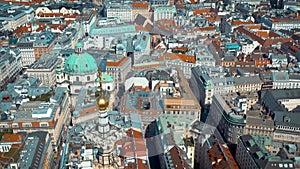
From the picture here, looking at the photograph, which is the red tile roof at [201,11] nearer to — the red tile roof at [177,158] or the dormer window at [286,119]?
the dormer window at [286,119]

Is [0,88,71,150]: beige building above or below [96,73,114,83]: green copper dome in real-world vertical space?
below

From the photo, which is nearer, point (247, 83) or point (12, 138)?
point (12, 138)

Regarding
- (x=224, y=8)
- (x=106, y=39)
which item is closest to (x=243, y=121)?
(x=106, y=39)

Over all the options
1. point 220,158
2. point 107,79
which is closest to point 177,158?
point 220,158

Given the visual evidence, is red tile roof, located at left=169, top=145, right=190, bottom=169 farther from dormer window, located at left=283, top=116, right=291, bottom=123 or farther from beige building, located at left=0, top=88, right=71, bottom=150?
beige building, located at left=0, top=88, right=71, bottom=150

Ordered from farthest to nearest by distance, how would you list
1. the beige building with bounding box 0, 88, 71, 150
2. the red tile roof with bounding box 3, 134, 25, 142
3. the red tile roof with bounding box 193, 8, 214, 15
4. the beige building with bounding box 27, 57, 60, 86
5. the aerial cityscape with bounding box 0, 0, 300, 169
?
the red tile roof with bounding box 193, 8, 214, 15 < the beige building with bounding box 27, 57, 60, 86 < the beige building with bounding box 0, 88, 71, 150 < the red tile roof with bounding box 3, 134, 25, 142 < the aerial cityscape with bounding box 0, 0, 300, 169

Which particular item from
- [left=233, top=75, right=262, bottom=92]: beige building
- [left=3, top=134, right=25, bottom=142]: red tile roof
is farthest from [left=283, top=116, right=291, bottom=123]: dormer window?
[left=3, top=134, right=25, bottom=142]: red tile roof

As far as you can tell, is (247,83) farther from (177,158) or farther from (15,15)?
(15,15)

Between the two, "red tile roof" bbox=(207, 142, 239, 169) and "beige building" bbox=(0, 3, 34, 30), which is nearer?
"red tile roof" bbox=(207, 142, 239, 169)

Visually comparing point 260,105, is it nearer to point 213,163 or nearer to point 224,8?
point 213,163
